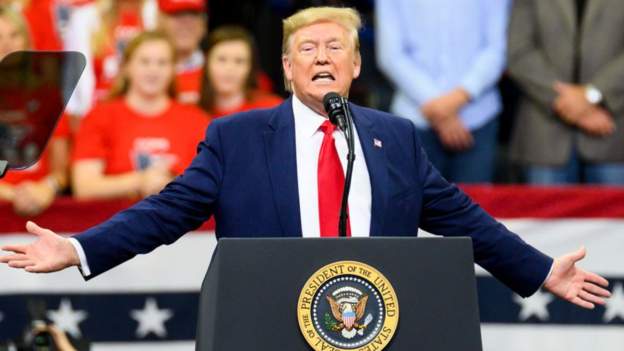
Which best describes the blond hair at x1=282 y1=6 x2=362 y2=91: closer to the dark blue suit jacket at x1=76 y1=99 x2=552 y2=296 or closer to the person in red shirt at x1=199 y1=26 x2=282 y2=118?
the dark blue suit jacket at x1=76 y1=99 x2=552 y2=296

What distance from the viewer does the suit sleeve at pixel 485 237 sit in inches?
176

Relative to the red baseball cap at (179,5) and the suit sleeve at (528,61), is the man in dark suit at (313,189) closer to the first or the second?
the suit sleeve at (528,61)

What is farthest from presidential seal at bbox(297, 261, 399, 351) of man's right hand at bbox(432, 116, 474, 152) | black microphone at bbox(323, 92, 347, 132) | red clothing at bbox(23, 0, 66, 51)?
red clothing at bbox(23, 0, 66, 51)

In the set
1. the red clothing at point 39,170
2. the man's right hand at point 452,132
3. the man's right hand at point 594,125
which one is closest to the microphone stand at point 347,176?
the red clothing at point 39,170

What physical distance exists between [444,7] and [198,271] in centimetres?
205

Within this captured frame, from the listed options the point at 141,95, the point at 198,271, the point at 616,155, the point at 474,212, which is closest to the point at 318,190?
the point at 474,212

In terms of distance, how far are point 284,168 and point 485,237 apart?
70 centimetres

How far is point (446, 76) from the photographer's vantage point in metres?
7.42

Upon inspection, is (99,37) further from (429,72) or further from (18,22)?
(429,72)

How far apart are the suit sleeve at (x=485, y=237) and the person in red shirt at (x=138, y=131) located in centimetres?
231

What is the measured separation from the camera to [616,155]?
7.40 metres

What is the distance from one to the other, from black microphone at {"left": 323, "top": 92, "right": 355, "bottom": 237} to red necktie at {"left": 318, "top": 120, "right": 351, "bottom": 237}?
10 cm

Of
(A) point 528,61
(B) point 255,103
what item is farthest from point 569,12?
(B) point 255,103

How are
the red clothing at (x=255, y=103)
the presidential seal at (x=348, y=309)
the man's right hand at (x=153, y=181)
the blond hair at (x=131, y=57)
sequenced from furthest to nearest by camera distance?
1. the red clothing at (x=255, y=103)
2. the blond hair at (x=131, y=57)
3. the man's right hand at (x=153, y=181)
4. the presidential seal at (x=348, y=309)
